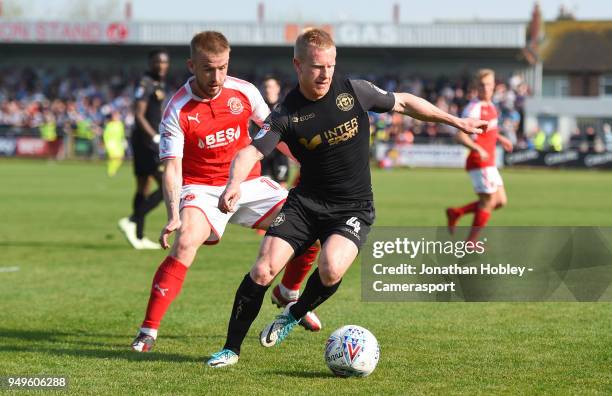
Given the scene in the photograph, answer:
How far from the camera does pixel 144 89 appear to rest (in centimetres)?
1214

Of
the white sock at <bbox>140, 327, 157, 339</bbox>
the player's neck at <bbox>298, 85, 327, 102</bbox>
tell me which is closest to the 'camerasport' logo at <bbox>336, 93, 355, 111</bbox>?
the player's neck at <bbox>298, 85, 327, 102</bbox>

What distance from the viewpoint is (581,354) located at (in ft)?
20.9

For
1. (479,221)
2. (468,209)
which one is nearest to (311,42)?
(479,221)

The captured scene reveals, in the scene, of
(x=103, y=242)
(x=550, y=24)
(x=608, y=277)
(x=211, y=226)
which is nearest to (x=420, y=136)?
(x=550, y=24)

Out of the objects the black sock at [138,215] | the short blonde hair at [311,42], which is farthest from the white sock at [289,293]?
the black sock at [138,215]

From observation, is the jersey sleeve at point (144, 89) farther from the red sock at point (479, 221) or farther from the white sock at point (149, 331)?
the white sock at point (149, 331)

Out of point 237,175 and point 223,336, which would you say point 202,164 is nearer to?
point 223,336

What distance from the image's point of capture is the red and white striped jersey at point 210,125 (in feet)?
22.8

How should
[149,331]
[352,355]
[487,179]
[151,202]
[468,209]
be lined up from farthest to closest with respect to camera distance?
[468,209] → [151,202] → [487,179] → [149,331] → [352,355]

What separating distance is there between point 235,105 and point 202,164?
505mm

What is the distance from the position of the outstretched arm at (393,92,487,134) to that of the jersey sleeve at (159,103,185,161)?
1.58m

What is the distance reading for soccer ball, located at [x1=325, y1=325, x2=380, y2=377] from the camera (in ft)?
18.8

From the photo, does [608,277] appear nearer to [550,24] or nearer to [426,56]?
[426,56]

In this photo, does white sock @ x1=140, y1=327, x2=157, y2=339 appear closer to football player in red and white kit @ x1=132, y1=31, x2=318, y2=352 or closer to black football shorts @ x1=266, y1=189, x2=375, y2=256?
football player in red and white kit @ x1=132, y1=31, x2=318, y2=352
